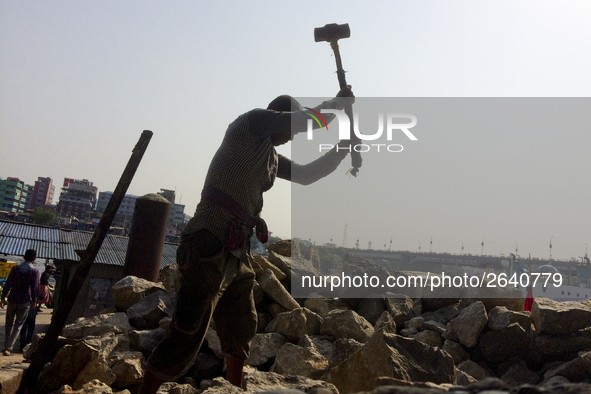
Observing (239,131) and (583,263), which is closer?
(239,131)

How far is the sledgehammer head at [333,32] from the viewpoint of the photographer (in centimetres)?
411

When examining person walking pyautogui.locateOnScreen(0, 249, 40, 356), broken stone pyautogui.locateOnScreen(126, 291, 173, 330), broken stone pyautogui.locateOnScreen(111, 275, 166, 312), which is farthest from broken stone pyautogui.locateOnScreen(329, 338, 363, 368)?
person walking pyautogui.locateOnScreen(0, 249, 40, 356)

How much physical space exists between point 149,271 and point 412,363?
665 centimetres

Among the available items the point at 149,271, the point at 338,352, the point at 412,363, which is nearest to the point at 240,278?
the point at 412,363

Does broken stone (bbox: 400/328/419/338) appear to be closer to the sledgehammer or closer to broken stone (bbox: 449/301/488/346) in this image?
broken stone (bbox: 449/301/488/346)

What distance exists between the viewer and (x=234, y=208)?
2836mm

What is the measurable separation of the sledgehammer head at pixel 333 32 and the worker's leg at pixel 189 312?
2338 millimetres

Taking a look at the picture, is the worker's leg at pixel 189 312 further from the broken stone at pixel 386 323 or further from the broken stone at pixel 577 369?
the broken stone at pixel 577 369

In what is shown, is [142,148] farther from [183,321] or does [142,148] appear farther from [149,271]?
[149,271]

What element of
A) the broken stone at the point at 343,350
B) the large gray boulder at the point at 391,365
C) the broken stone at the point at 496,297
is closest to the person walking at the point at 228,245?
the large gray boulder at the point at 391,365

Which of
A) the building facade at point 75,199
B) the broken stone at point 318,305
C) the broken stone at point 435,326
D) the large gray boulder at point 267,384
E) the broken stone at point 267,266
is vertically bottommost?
the large gray boulder at point 267,384

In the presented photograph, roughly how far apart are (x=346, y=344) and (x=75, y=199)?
118 m

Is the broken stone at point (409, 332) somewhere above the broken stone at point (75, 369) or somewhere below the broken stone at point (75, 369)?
above

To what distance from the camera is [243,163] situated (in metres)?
2.86
